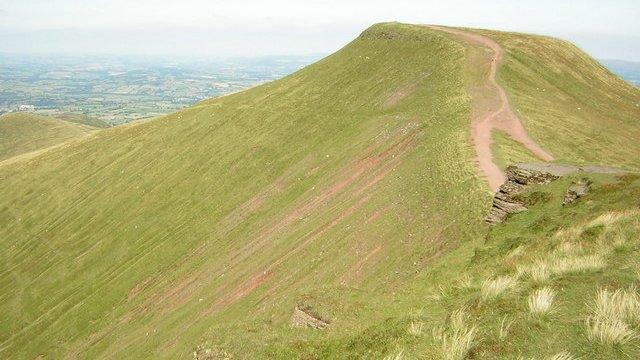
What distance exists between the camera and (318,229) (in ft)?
145

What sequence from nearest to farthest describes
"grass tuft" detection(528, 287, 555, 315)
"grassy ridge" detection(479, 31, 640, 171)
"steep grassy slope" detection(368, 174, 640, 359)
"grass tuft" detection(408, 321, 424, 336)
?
"steep grassy slope" detection(368, 174, 640, 359) → "grass tuft" detection(528, 287, 555, 315) → "grass tuft" detection(408, 321, 424, 336) → "grassy ridge" detection(479, 31, 640, 171)

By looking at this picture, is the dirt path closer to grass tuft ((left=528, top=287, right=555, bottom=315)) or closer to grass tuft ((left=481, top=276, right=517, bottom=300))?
grass tuft ((left=481, top=276, right=517, bottom=300))

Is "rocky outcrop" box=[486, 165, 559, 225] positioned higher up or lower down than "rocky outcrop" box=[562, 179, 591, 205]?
lower down

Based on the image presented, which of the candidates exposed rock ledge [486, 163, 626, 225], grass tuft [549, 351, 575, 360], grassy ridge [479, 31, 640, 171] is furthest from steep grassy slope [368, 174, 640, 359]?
grassy ridge [479, 31, 640, 171]

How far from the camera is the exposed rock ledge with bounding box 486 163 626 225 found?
28828 mm

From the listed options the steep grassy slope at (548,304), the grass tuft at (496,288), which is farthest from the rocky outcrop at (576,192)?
the grass tuft at (496,288)

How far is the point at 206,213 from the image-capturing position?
69625mm

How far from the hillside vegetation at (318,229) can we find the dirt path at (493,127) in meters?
1.35

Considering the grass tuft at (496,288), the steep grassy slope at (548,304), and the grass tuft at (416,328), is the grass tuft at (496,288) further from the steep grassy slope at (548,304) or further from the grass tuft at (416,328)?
the grass tuft at (416,328)

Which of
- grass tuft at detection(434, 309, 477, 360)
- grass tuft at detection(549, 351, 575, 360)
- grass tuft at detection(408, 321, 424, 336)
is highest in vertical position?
grass tuft at detection(549, 351, 575, 360)

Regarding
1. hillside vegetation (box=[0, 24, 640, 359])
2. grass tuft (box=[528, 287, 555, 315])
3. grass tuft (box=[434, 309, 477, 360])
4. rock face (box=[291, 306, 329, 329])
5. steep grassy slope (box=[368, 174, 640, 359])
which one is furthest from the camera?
rock face (box=[291, 306, 329, 329])

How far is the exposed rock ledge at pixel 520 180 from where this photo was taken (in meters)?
28.8

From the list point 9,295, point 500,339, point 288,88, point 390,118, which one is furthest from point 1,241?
point 500,339

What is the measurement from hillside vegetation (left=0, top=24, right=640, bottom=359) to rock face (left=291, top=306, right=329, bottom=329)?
1.02 ft
